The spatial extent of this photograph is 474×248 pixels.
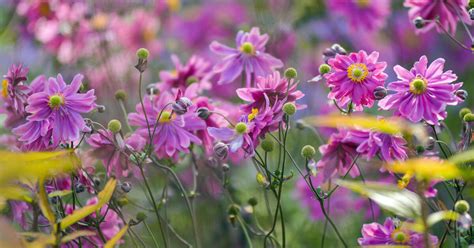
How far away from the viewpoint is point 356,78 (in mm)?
946

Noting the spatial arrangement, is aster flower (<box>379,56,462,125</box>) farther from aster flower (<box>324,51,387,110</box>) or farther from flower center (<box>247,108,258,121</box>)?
flower center (<box>247,108,258,121</box>)

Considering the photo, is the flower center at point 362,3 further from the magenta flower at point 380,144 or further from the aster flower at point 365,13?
the magenta flower at point 380,144

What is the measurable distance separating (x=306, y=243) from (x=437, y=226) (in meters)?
0.25

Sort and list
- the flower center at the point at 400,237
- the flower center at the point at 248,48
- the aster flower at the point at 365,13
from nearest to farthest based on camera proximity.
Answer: the flower center at the point at 400,237 < the flower center at the point at 248,48 < the aster flower at the point at 365,13

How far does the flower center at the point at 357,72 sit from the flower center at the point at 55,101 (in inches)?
12.4

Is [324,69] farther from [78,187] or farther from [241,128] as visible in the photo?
[78,187]

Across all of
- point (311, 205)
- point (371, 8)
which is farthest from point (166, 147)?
point (371, 8)

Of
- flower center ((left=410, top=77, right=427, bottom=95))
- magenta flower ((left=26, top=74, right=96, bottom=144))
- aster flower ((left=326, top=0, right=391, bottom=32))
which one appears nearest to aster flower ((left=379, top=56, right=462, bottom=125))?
flower center ((left=410, top=77, right=427, bottom=95))

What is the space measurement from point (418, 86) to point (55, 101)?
39 centimetres

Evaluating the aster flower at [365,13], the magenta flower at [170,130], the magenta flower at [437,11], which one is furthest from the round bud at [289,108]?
the aster flower at [365,13]

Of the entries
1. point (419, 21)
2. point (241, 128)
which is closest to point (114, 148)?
point (241, 128)

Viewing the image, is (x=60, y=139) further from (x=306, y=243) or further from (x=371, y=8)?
(x=371, y=8)

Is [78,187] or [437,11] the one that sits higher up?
[437,11]

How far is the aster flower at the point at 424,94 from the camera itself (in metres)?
0.91
